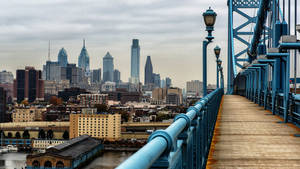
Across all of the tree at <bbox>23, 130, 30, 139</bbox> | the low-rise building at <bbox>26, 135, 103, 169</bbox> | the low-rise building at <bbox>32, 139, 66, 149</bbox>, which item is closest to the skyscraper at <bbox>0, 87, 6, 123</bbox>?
the tree at <bbox>23, 130, 30, 139</bbox>

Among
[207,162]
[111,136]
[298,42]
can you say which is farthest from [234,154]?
[111,136]

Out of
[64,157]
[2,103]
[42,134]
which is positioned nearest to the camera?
[64,157]

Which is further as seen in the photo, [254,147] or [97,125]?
[97,125]

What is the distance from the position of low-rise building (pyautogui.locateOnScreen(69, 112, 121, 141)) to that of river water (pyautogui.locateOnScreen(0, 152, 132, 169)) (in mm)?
17113

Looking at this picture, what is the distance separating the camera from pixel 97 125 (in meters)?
130

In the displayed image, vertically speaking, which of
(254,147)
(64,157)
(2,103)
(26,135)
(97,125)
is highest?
(254,147)

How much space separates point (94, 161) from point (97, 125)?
109ft

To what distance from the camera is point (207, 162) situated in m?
6.61

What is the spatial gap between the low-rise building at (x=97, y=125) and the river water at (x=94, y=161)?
56.1 ft

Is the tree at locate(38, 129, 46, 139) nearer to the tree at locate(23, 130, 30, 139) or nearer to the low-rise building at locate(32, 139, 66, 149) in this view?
the tree at locate(23, 130, 30, 139)

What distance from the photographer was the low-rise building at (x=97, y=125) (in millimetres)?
125312

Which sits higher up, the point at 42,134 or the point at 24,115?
the point at 24,115

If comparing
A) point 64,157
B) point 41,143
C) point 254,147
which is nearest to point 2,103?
point 41,143

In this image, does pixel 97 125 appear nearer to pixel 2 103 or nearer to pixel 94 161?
pixel 94 161
